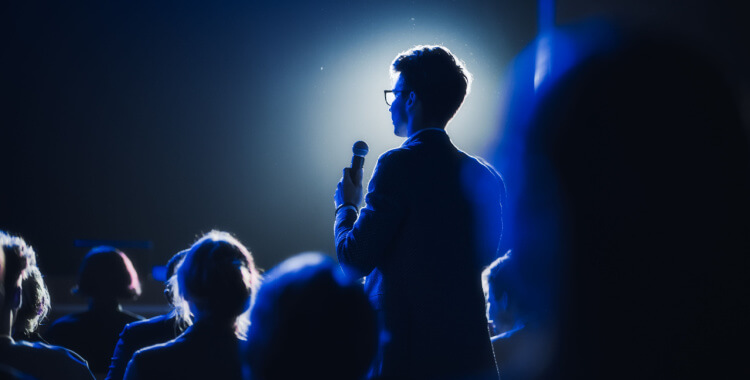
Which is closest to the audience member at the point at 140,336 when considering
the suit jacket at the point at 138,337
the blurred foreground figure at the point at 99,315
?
the suit jacket at the point at 138,337

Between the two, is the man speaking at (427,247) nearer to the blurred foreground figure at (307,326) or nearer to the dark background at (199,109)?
the blurred foreground figure at (307,326)

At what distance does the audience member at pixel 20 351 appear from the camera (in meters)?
1.14

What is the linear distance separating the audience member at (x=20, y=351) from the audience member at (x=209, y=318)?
128 millimetres

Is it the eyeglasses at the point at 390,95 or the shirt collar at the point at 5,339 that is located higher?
the eyeglasses at the point at 390,95

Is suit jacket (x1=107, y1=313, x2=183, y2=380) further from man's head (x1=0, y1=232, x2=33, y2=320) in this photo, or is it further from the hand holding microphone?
the hand holding microphone

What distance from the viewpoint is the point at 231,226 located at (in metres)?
4.77

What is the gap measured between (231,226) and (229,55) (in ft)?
4.30

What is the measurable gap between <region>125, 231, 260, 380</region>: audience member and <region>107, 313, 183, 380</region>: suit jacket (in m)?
0.34

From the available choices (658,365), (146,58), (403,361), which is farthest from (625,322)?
(146,58)

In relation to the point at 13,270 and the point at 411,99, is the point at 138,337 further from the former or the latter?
the point at 411,99

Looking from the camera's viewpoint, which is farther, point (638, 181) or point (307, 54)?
point (307, 54)

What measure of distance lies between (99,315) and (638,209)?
6.97ft

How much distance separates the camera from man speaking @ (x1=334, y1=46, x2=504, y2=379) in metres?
1.16

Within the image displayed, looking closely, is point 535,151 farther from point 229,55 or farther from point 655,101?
point 229,55
